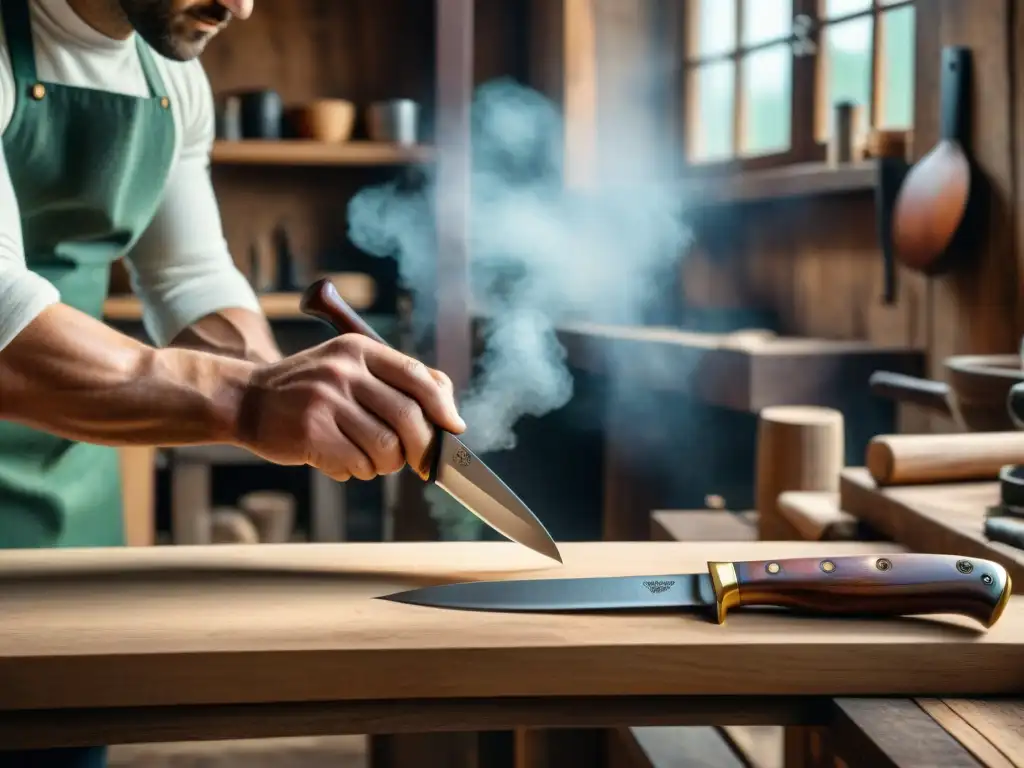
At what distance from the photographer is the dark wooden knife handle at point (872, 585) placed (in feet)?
3.08

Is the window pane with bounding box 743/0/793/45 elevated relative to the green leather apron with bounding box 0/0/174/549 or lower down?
elevated

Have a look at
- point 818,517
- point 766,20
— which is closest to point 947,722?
point 818,517

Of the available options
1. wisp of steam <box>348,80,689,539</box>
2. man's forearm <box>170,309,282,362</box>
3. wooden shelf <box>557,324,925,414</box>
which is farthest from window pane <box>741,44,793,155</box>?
man's forearm <box>170,309,282,362</box>

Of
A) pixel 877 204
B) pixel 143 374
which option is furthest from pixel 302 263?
pixel 143 374

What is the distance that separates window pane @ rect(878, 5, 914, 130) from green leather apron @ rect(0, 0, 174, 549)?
5.09 feet

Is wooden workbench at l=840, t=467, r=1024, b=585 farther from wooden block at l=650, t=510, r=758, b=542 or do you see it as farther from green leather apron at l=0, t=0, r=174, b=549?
green leather apron at l=0, t=0, r=174, b=549

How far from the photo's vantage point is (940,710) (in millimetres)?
892

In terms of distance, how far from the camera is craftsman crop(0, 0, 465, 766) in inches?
42.6

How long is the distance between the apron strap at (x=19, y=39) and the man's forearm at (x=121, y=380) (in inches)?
19.9

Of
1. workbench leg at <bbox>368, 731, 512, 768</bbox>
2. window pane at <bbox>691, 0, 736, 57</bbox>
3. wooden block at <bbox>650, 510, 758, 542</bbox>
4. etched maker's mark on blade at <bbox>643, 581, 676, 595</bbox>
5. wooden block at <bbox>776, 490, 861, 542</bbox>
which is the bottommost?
workbench leg at <bbox>368, 731, 512, 768</bbox>

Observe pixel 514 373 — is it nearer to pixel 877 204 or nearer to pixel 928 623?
pixel 877 204

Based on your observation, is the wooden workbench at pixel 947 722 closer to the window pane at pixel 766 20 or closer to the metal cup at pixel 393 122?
the window pane at pixel 766 20

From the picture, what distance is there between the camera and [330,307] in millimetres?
1144

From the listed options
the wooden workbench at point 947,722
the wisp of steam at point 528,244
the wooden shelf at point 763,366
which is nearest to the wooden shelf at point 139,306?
the wisp of steam at point 528,244
